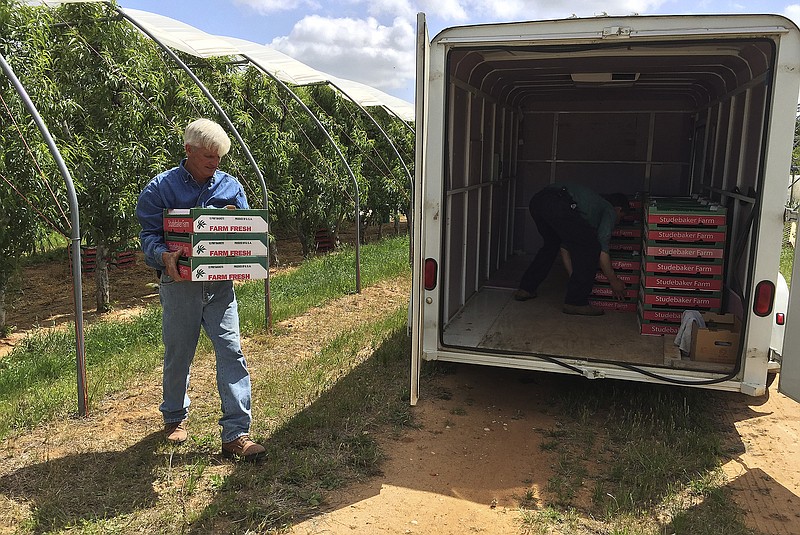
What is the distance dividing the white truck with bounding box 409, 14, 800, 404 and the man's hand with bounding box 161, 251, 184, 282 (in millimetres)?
1400

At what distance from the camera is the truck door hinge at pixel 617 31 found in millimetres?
3910

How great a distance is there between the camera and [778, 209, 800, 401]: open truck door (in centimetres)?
367

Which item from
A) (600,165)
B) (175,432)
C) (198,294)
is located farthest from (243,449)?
(600,165)

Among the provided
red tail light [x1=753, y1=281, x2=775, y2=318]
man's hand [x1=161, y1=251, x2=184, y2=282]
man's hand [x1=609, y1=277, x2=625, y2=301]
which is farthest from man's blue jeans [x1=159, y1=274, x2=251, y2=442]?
man's hand [x1=609, y1=277, x2=625, y2=301]

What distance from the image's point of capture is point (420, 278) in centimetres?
418

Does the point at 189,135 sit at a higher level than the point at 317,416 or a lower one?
higher

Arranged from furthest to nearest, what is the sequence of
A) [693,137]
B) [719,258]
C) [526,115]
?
1. [526,115]
2. [693,137]
3. [719,258]

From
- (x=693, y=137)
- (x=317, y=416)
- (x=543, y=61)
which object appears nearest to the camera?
(x=317, y=416)

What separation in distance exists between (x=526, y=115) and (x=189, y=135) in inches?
274

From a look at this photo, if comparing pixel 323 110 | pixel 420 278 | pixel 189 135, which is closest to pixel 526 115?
pixel 323 110

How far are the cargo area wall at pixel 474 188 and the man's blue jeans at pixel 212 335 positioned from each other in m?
1.73

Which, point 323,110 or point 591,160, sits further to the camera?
point 323,110

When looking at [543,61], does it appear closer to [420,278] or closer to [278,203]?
[420,278]

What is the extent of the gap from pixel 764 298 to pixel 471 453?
2.04 meters
